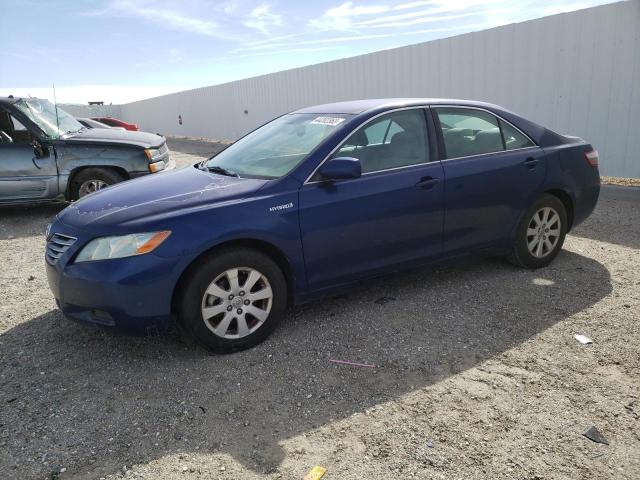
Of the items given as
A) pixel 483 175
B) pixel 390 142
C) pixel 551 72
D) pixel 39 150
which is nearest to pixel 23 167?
pixel 39 150

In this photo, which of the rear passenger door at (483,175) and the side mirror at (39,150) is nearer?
the rear passenger door at (483,175)

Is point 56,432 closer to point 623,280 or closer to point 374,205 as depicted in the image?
point 374,205

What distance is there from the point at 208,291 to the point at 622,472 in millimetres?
2365

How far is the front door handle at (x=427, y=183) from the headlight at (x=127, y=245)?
1906 millimetres

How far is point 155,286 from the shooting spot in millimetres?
3129

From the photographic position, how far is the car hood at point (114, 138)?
7.61 meters

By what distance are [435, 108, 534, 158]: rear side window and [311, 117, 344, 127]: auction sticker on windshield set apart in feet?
2.81

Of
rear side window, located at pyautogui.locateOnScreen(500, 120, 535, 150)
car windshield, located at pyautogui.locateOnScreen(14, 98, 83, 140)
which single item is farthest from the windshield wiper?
car windshield, located at pyautogui.locateOnScreen(14, 98, 83, 140)

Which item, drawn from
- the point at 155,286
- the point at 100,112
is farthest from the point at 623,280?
the point at 100,112

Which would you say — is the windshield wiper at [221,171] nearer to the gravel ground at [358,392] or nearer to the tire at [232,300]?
the tire at [232,300]

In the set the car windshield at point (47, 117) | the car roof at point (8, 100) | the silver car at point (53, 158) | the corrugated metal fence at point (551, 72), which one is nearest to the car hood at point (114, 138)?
the silver car at point (53, 158)

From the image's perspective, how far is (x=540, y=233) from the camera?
187 inches

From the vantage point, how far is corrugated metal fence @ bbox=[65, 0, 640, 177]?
319 inches

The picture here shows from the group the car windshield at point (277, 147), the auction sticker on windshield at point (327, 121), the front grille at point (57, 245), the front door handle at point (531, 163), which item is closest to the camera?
the front grille at point (57, 245)
